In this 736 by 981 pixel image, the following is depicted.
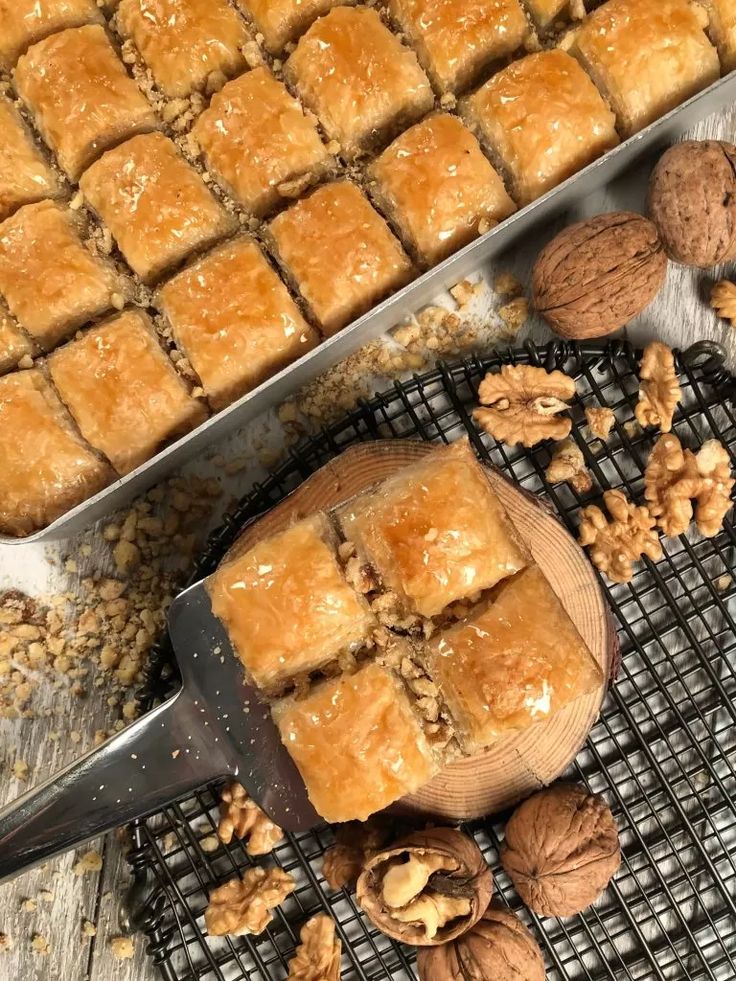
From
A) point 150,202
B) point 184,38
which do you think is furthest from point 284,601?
point 184,38

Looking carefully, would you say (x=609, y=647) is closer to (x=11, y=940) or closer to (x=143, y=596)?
(x=143, y=596)

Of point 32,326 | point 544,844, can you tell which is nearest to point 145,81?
point 32,326

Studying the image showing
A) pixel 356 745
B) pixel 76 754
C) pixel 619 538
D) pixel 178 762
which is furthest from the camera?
pixel 76 754

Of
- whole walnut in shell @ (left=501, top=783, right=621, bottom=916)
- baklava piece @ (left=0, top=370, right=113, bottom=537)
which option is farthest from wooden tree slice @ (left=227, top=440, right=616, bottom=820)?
baklava piece @ (left=0, top=370, right=113, bottom=537)

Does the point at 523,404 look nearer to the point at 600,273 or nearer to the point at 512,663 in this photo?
the point at 600,273

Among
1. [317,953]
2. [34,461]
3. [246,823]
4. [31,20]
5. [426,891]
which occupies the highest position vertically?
[31,20]
